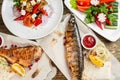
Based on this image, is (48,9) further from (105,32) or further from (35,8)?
(105,32)

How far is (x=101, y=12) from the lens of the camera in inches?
156

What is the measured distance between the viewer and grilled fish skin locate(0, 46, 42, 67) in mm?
3918

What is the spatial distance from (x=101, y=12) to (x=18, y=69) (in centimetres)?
64

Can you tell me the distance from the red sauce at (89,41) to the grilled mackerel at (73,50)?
4cm

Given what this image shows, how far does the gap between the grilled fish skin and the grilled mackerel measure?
18 cm

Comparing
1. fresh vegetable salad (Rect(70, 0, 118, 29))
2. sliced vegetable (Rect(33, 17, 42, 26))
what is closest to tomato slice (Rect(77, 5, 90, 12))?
fresh vegetable salad (Rect(70, 0, 118, 29))

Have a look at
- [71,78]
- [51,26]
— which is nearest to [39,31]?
[51,26]

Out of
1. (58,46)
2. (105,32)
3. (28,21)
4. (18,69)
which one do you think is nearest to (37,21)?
(28,21)

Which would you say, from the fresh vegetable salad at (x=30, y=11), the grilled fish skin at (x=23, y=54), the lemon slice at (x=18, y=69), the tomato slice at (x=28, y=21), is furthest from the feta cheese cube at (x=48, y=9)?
the lemon slice at (x=18, y=69)

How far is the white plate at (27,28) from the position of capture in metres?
3.96

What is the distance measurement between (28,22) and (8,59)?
27cm

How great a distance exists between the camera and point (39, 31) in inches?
157

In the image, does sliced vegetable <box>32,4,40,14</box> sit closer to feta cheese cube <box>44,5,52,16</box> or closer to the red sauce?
feta cheese cube <box>44,5,52,16</box>

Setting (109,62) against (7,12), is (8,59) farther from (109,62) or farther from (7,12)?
(109,62)
